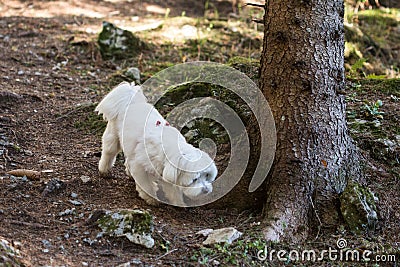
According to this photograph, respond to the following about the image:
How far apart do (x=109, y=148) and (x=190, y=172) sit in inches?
50.8

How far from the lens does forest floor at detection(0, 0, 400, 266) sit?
451 cm

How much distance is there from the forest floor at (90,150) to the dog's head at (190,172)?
Answer: 13.4 inches

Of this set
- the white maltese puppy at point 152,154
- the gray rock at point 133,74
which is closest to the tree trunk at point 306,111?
the white maltese puppy at point 152,154

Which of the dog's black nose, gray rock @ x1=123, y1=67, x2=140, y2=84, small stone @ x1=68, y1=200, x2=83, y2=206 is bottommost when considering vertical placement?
small stone @ x1=68, y1=200, x2=83, y2=206

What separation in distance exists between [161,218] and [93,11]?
9.81 metres

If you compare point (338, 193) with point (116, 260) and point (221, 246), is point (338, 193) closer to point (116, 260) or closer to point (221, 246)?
point (221, 246)

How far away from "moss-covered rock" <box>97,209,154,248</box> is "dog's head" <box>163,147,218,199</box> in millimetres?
619

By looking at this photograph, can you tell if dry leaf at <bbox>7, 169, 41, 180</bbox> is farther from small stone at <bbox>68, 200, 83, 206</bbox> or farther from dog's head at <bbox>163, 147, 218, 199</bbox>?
dog's head at <bbox>163, 147, 218, 199</bbox>

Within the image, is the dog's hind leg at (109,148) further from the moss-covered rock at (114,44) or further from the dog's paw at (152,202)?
the moss-covered rock at (114,44)

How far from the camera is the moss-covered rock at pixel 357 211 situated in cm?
510

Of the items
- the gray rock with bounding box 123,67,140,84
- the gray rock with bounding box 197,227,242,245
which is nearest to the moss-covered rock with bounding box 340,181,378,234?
the gray rock with bounding box 197,227,242,245

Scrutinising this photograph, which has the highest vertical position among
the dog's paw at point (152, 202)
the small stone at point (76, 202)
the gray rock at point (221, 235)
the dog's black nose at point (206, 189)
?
the dog's black nose at point (206, 189)

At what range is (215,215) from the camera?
5523 millimetres

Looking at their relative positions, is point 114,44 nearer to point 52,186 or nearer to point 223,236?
point 52,186
